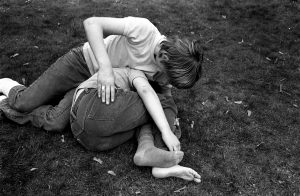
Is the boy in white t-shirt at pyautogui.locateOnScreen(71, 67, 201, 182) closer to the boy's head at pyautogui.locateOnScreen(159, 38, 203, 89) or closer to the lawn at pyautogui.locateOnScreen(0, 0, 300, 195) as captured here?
the lawn at pyautogui.locateOnScreen(0, 0, 300, 195)

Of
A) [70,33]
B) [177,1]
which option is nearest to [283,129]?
[70,33]

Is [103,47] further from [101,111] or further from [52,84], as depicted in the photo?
[52,84]

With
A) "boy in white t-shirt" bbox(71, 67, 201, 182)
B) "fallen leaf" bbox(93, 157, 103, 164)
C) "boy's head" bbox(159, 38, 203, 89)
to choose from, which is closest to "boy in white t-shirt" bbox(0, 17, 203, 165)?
"boy's head" bbox(159, 38, 203, 89)

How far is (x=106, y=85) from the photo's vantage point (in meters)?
2.96

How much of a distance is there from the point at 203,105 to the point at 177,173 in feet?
4.40

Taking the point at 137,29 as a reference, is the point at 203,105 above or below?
below

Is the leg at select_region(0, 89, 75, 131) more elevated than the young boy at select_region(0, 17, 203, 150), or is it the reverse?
the young boy at select_region(0, 17, 203, 150)

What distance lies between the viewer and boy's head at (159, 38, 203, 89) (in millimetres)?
3068

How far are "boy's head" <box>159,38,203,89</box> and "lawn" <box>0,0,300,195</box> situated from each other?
0.70 metres

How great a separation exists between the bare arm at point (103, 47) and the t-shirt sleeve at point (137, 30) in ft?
0.20

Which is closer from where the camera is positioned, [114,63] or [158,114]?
[158,114]

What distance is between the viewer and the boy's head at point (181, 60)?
10.1 ft

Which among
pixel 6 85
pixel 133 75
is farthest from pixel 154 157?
pixel 6 85

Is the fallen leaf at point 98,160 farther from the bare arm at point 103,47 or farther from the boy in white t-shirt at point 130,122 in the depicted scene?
the bare arm at point 103,47
